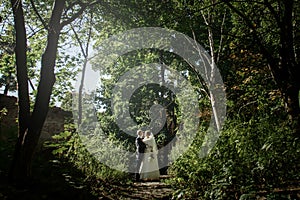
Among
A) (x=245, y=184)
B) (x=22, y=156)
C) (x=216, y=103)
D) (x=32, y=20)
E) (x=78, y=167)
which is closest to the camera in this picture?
(x=245, y=184)

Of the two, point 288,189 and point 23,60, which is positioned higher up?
point 23,60

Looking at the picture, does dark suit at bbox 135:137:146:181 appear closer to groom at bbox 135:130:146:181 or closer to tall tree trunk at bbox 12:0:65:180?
groom at bbox 135:130:146:181

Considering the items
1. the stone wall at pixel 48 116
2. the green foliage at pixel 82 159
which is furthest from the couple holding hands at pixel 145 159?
the stone wall at pixel 48 116

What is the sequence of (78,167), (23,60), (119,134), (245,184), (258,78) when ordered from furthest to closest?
(119,134), (258,78), (78,167), (23,60), (245,184)

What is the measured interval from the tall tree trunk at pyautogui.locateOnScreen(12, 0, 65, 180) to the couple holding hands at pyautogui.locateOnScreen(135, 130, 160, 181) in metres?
5.71

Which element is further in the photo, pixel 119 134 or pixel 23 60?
pixel 119 134

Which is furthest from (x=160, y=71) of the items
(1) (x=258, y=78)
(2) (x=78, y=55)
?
(1) (x=258, y=78)

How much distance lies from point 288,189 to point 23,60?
5138mm

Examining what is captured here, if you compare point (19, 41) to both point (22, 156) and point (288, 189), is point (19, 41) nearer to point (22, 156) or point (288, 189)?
point (22, 156)

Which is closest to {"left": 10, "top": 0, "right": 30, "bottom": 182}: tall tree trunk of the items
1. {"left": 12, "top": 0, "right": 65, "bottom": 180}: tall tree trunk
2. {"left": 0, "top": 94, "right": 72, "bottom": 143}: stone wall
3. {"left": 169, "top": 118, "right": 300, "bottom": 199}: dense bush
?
{"left": 12, "top": 0, "right": 65, "bottom": 180}: tall tree trunk

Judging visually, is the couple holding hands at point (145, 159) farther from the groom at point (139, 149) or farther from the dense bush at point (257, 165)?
the dense bush at point (257, 165)

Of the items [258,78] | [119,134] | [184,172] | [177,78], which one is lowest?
[184,172]

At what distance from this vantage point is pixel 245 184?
3689 mm

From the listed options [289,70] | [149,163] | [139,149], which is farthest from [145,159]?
[289,70]
